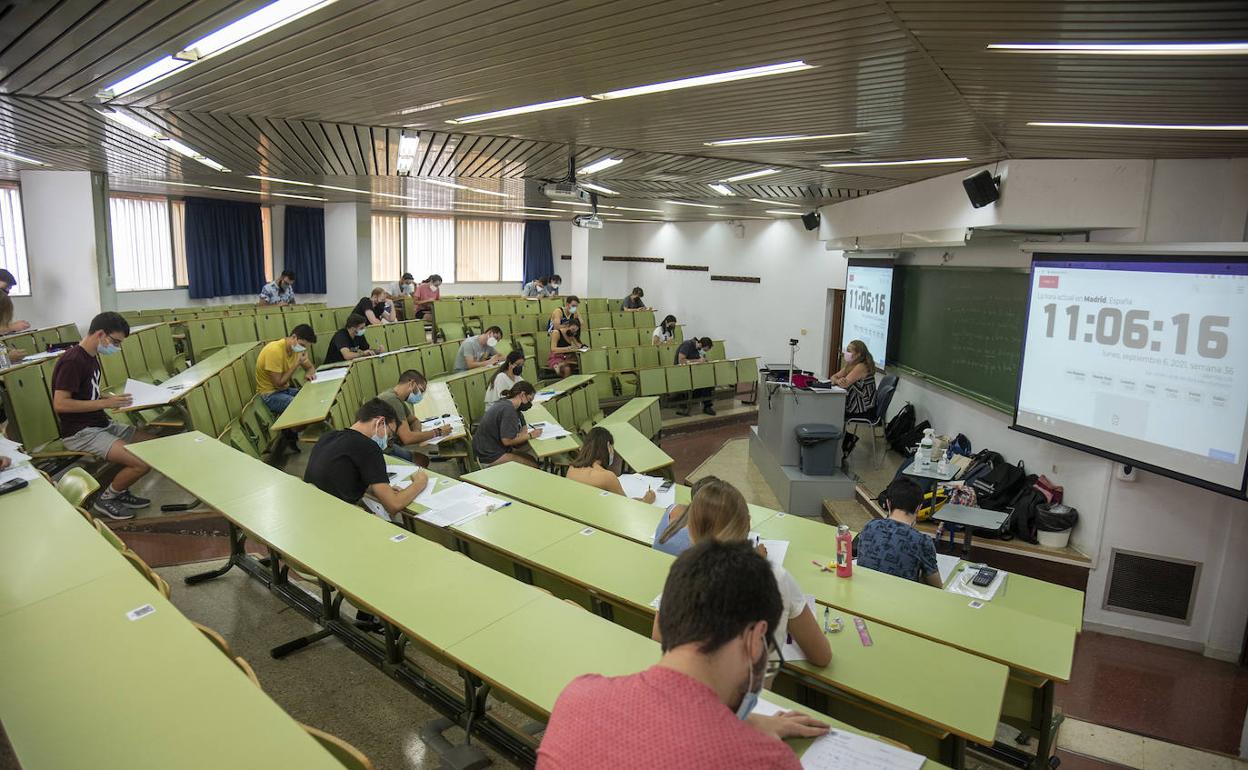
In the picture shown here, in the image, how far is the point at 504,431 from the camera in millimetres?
5961

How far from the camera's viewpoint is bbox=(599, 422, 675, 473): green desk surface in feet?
19.8

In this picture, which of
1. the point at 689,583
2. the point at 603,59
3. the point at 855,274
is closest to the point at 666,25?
the point at 603,59

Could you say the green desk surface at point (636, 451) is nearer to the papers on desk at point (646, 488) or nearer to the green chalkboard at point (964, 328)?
the papers on desk at point (646, 488)

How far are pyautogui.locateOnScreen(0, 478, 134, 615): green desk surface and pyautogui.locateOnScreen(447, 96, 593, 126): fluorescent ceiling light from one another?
325cm

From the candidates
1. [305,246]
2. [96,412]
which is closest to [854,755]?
[96,412]

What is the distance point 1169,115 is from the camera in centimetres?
363

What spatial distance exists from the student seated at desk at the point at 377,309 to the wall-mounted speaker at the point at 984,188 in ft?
26.1

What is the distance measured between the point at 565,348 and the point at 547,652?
884 cm

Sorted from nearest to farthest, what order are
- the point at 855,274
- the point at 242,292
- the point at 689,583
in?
the point at 689,583, the point at 855,274, the point at 242,292

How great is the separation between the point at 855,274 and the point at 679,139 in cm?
620

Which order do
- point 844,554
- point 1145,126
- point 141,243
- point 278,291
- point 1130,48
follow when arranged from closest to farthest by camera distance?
point 1130,48 → point 844,554 → point 1145,126 → point 278,291 → point 141,243

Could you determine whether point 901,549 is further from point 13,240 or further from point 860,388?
point 13,240

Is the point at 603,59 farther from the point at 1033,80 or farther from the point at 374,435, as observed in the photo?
the point at 374,435

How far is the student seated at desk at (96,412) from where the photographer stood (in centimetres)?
484
